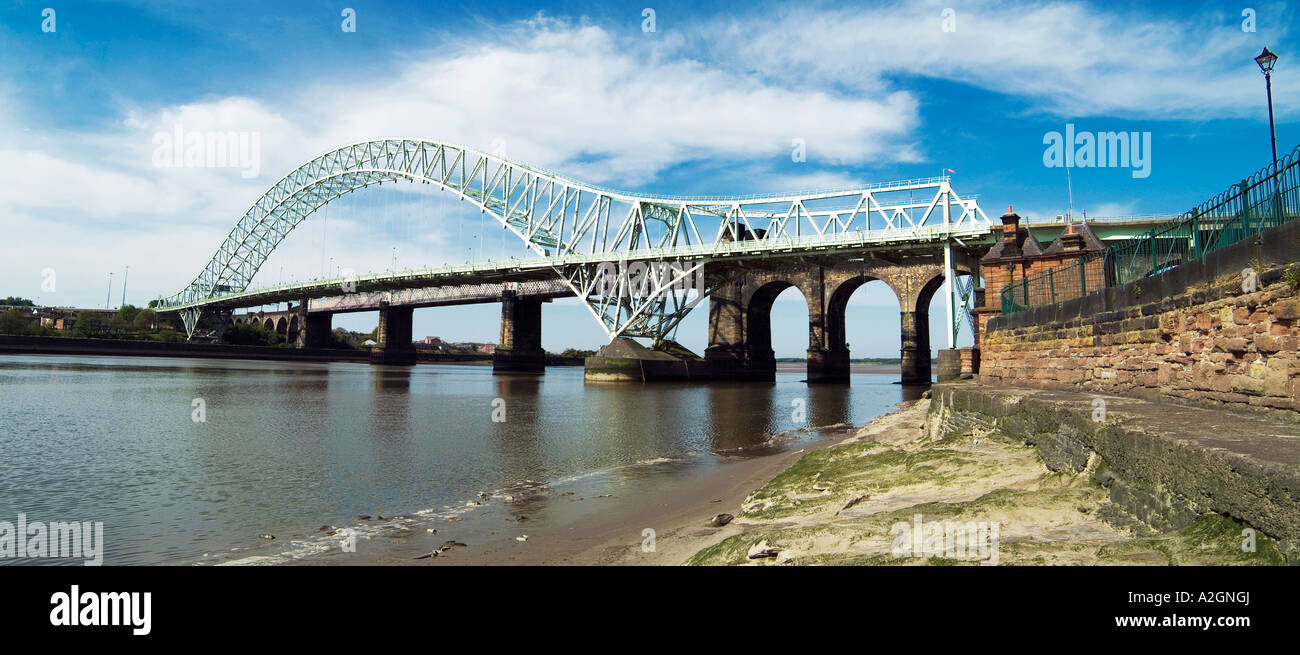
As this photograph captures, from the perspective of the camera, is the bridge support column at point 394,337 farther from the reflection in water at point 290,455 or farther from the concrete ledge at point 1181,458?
the concrete ledge at point 1181,458

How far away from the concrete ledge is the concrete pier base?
4856 centimetres

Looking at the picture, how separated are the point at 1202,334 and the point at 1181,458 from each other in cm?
343

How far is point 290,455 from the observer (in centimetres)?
1355

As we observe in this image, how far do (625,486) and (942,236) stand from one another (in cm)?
4025

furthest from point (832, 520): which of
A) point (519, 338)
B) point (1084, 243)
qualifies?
point (519, 338)

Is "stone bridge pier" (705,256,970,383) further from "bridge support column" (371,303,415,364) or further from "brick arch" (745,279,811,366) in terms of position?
"bridge support column" (371,303,415,364)

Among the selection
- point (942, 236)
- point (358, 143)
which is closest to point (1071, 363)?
point (942, 236)

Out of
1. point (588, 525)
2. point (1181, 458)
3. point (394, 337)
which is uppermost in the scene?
point (394, 337)

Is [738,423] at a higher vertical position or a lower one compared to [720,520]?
lower

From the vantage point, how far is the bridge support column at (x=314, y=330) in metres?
104

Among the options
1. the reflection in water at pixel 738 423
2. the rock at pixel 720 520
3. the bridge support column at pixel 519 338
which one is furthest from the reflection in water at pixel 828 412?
the bridge support column at pixel 519 338

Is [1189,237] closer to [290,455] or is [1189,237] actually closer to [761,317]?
[290,455]
